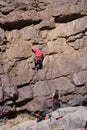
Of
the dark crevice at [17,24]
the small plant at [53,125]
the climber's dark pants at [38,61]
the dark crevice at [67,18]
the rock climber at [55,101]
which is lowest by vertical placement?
the small plant at [53,125]

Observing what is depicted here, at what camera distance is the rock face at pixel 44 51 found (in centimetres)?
2623

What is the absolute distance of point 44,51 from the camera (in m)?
27.3

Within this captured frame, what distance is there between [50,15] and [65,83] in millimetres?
5504

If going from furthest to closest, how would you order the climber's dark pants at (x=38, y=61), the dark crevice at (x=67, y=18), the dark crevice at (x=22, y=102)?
the dark crevice at (x=67, y=18) < the climber's dark pants at (x=38, y=61) < the dark crevice at (x=22, y=102)

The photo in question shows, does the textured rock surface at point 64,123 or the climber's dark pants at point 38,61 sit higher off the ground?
the climber's dark pants at point 38,61

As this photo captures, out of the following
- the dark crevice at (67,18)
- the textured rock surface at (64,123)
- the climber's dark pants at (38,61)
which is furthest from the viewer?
the dark crevice at (67,18)

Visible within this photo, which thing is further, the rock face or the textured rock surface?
the rock face

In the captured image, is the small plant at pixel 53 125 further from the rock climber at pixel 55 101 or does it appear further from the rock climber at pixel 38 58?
the rock climber at pixel 38 58

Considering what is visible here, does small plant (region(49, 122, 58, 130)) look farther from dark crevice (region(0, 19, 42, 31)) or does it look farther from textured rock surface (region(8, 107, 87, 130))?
dark crevice (region(0, 19, 42, 31))

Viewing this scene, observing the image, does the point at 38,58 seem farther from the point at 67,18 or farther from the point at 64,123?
the point at 64,123

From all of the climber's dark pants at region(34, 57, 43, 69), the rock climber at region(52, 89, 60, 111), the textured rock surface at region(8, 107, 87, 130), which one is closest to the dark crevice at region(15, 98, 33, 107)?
the rock climber at region(52, 89, 60, 111)

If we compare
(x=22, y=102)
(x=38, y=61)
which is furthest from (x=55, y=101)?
(x=38, y=61)

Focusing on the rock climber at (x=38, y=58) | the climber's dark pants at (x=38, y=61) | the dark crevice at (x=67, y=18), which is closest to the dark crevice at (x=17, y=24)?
the dark crevice at (x=67, y=18)

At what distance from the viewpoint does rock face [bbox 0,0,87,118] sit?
26.2 metres
